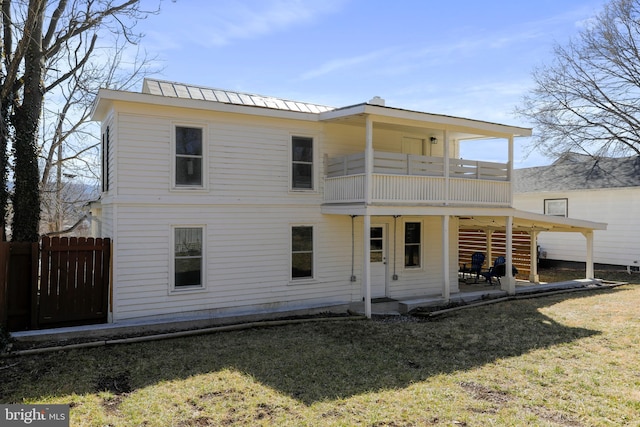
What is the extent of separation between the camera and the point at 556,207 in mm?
21406

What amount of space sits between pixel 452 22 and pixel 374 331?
897cm

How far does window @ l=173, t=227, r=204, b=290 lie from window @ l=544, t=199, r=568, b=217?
17899 mm

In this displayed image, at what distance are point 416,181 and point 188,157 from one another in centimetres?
586

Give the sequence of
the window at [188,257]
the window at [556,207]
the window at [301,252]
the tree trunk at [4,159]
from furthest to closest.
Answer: the window at [556,207]
the window at [301,252]
the tree trunk at [4,159]
the window at [188,257]

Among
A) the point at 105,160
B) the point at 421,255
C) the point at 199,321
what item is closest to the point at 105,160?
the point at 105,160

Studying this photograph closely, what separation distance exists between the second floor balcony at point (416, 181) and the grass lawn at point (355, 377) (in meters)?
3.40

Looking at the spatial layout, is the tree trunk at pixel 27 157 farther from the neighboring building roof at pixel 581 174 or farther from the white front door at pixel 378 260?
the neighboring building roof at pixel 581 174

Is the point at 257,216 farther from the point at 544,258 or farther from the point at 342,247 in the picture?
the point at 544,258

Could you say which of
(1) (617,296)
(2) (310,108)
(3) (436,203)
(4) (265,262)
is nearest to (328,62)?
(2) (310,108)

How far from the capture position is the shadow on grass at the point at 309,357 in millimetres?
6363

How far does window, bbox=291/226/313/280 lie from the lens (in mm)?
11742

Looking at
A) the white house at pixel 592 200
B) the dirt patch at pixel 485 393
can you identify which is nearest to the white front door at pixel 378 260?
the dirt patch at pixel 485 393

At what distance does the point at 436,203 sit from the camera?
12.1 m

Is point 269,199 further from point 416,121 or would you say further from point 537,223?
point 537,223
